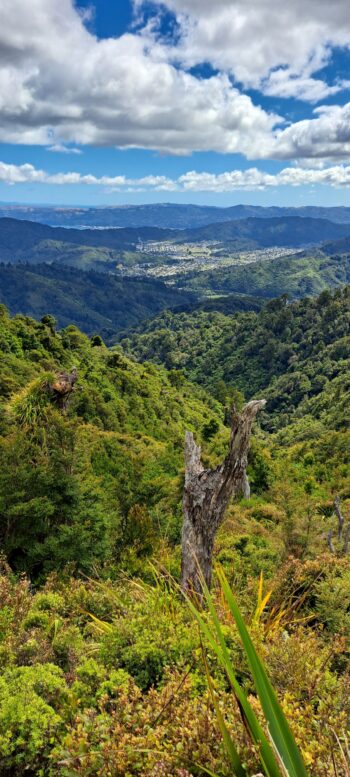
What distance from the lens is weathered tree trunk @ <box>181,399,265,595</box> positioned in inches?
242

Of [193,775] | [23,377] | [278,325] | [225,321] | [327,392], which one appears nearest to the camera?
[193,775]

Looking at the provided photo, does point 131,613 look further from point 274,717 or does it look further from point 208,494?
point 274,717

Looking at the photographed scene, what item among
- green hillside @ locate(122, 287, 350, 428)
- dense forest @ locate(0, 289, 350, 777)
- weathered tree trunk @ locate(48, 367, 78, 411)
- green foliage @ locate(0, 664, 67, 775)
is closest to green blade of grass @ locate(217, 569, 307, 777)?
dense forest @ locate(0, 289, 350, 777)

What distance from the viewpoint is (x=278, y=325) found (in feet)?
399

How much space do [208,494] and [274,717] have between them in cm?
410

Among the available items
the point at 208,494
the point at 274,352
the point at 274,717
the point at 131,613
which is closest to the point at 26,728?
the point at 131,613

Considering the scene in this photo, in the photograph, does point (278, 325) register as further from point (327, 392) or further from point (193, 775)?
point (193, 775)

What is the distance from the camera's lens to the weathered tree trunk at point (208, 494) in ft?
20.1

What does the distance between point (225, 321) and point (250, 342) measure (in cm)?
4068

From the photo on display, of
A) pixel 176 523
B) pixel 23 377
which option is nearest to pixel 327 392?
pixel 23 377

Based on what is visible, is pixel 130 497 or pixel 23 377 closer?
pixel 130 497

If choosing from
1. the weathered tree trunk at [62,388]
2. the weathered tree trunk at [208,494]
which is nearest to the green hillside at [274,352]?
the weathered tree trunk at [62,388]

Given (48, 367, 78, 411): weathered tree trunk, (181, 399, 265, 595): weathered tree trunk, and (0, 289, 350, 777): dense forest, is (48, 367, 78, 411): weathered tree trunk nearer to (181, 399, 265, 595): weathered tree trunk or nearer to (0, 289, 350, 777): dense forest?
(0, 289, 350, 777): dense forest

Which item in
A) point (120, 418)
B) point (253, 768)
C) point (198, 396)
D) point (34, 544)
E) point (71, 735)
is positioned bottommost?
point (198, 396)
